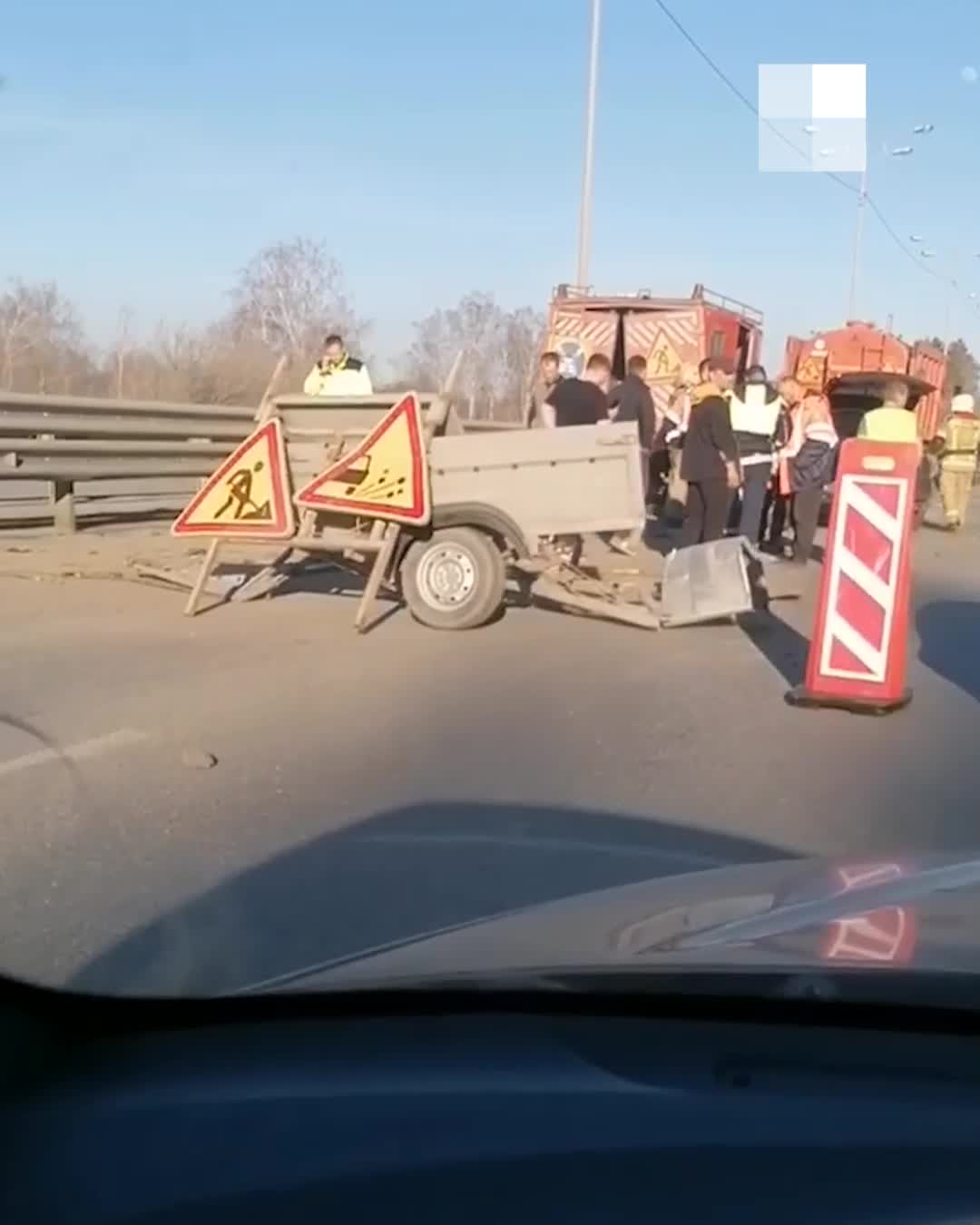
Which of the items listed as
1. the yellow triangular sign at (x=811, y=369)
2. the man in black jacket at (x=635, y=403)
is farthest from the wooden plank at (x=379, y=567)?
the yellow triangular sign at (x=811, y=369)

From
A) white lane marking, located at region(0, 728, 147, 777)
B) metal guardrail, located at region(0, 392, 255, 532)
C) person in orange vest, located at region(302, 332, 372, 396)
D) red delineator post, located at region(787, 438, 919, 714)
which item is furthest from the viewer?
metal guardrail, located at region(0, 392, 255, 532)

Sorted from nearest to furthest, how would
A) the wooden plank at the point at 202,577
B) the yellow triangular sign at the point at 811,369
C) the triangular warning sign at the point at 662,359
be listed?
the wooden plank at the point at 202,577 < the triangular warning sign at the point at 662,359 < the yellow triangular sign at the point at 811,369

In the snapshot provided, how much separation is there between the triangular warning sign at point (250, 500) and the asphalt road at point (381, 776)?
66 cm

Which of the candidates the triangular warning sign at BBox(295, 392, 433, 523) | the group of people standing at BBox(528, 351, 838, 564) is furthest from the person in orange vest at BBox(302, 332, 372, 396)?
the triangular warning sign at BBox(295, 392, 433, 523)

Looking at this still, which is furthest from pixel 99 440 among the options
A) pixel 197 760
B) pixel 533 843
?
pixel 533 843

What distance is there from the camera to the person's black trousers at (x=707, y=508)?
49.3 ft

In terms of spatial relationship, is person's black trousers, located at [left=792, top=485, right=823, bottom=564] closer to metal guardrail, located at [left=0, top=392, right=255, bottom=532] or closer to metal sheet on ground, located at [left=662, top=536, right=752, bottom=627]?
metal sheet on ground, located at [left=662, top=536, right=752, bottom=627]

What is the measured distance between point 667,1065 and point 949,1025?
311 mm

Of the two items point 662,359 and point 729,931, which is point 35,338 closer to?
point 662,359

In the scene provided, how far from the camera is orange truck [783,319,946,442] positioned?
25375mm

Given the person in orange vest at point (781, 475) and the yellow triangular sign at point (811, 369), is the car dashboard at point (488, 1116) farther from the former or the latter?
the yellow triangular sign at point (811, 369)

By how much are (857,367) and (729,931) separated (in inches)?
1075

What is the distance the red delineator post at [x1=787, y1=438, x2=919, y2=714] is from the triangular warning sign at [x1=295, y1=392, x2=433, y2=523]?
8.75 feet

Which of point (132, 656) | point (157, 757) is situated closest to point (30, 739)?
point (157, 757)
